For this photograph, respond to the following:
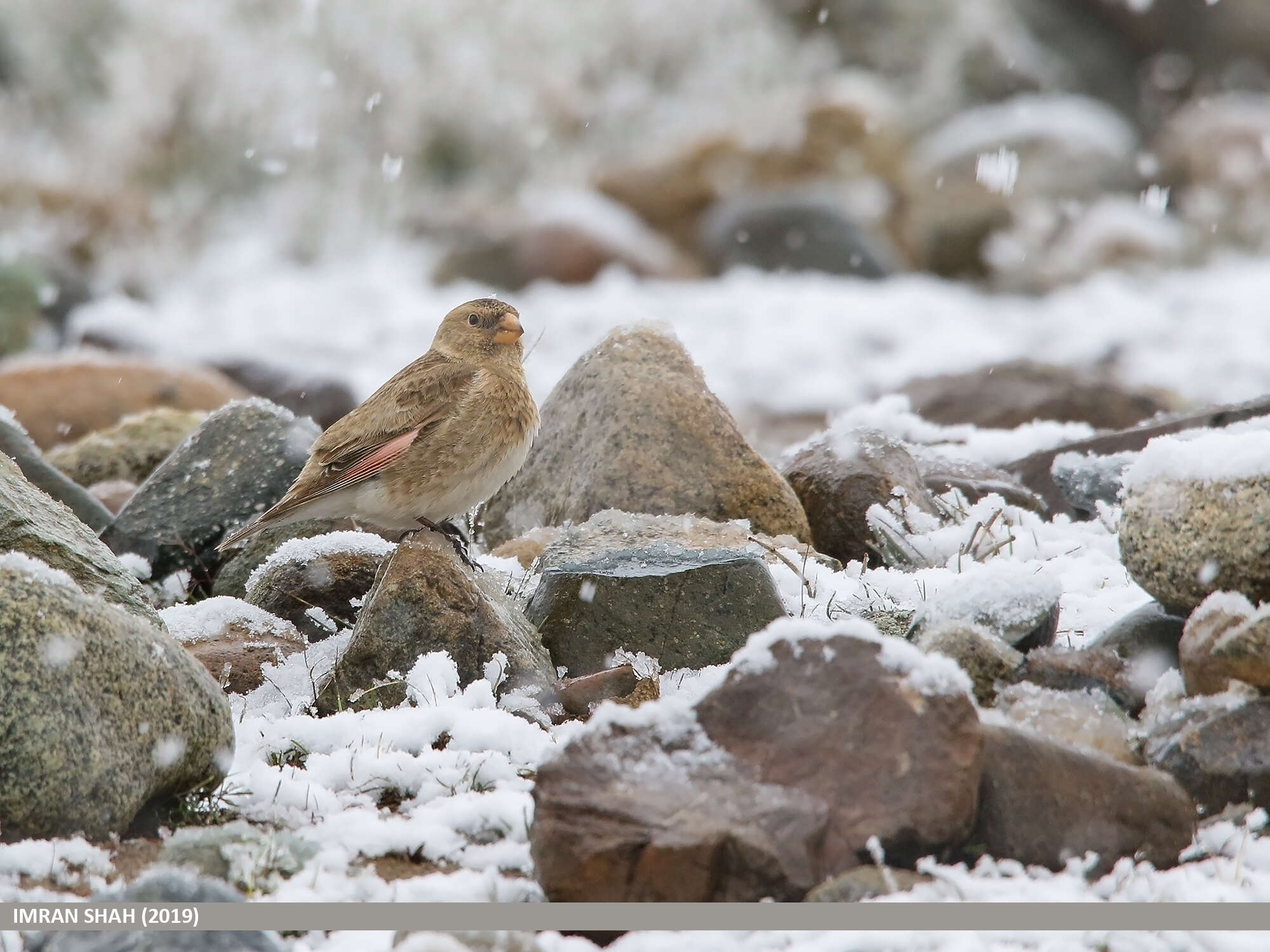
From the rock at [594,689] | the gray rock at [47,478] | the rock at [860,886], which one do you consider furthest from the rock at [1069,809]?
the gray rock at [47,478]

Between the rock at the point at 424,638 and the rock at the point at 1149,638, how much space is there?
152 cm

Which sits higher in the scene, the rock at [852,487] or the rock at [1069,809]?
the rock at [852,487]

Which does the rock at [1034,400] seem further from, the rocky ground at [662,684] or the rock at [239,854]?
the rock at [239,854]

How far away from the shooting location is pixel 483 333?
5066mm

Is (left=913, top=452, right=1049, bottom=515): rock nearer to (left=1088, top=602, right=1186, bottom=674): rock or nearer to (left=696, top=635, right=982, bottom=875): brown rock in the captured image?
(left=1088, top=602, right=1186, bottom=674): rock

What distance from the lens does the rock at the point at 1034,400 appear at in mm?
8016

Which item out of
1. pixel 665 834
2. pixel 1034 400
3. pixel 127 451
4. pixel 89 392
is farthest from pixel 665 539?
pixel 89 392

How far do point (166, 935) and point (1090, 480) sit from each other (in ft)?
12.9

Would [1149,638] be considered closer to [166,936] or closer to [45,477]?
[166,936]

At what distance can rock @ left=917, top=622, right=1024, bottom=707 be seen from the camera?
3609 millimetres

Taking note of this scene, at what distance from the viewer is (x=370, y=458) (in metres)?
4.70

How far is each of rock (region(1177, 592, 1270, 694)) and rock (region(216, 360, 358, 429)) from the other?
242 inches

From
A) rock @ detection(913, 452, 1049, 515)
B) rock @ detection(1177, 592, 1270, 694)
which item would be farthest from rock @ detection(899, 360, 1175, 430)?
rock @ detection(1177, 592, 1270, 694)

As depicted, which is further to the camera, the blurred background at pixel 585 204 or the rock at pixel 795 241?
the rock at pixel 795 241
